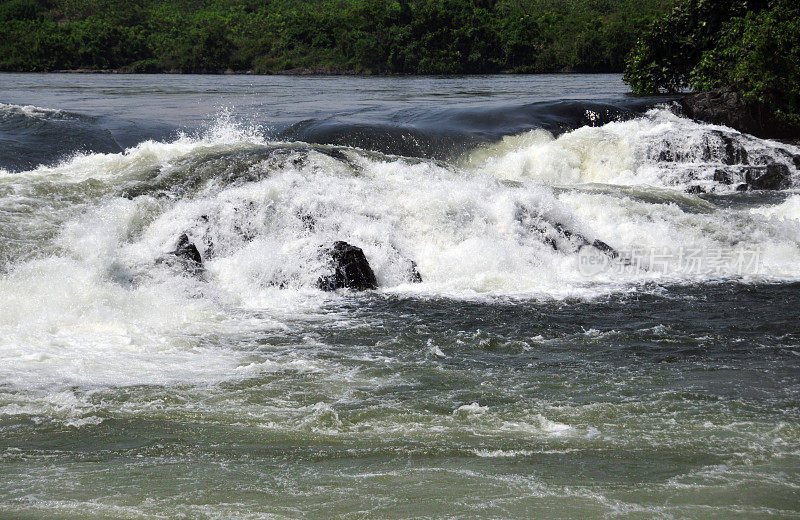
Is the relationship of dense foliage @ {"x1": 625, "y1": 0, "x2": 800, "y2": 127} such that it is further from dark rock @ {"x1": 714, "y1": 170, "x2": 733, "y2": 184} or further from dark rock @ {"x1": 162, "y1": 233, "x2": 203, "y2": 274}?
dark rock @ {"x1": 162, "y1": 233, "x2": 203, "y2": 274}

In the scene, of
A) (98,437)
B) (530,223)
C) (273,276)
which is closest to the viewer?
(98,437)

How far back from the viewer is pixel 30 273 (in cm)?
890

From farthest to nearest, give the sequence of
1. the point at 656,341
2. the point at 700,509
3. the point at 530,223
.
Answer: the point at 530,223 < the point at 656,341 < the point at 700,509

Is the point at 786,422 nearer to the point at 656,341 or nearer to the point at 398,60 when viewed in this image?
the point at 656,341

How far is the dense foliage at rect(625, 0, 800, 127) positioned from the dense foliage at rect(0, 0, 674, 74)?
950 inches

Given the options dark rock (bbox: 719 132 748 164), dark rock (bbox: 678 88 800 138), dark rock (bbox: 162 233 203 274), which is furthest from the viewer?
dark rock (bbox: 678 88 800 138)

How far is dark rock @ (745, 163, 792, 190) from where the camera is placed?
52.1ft

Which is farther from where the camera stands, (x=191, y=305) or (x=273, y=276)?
(x=273, y=276)

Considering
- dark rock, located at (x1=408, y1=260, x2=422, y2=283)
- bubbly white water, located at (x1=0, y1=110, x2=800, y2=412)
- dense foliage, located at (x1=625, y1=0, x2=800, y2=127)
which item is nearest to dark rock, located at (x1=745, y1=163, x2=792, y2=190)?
dense foliage, located at (x1=625, y1=0, x2=800, y2=127)

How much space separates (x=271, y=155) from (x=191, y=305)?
12.0 feet

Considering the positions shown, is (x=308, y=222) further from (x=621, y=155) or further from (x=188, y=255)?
(x=621, y=155)

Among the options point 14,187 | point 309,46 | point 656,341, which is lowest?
point 656,341

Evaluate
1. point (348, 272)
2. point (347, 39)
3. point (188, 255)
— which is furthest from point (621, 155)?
point (347, 39)

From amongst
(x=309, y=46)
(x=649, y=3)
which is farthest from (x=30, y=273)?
(x=649, y=3)
